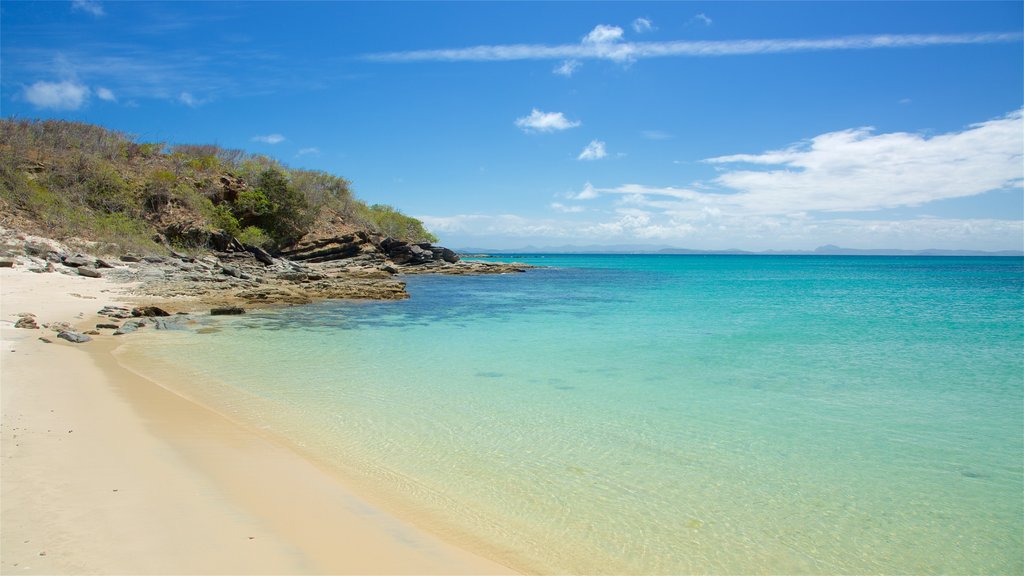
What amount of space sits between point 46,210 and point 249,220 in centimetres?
1447

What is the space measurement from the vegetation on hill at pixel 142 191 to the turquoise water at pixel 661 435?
21282mm

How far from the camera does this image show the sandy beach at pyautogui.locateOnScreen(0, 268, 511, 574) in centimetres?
344

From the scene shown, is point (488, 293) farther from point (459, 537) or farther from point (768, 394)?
point (459, 537)

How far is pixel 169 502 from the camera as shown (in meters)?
4.21

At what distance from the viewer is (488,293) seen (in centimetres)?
3080

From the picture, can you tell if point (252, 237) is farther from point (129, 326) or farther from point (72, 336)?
point (72, 336)

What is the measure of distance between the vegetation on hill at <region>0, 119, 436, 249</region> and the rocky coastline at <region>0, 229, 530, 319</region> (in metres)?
2.02

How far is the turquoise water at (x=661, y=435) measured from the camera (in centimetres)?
450

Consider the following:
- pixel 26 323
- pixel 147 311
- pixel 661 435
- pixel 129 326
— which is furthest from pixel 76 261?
pixel 661 435

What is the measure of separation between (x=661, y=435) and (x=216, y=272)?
87.3 ft

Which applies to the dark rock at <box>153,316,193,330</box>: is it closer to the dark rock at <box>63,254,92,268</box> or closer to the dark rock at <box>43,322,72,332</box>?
the dark rock at <box>43,322,72,332</box>

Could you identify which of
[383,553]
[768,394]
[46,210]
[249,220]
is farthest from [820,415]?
[249,220]

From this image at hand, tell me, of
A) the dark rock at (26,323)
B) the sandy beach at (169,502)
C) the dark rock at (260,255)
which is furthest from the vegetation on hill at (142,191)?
the sandy beach at (169,502)

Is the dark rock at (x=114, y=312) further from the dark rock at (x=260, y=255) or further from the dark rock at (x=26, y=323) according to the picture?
the dark rock at (x=260, y=255)
